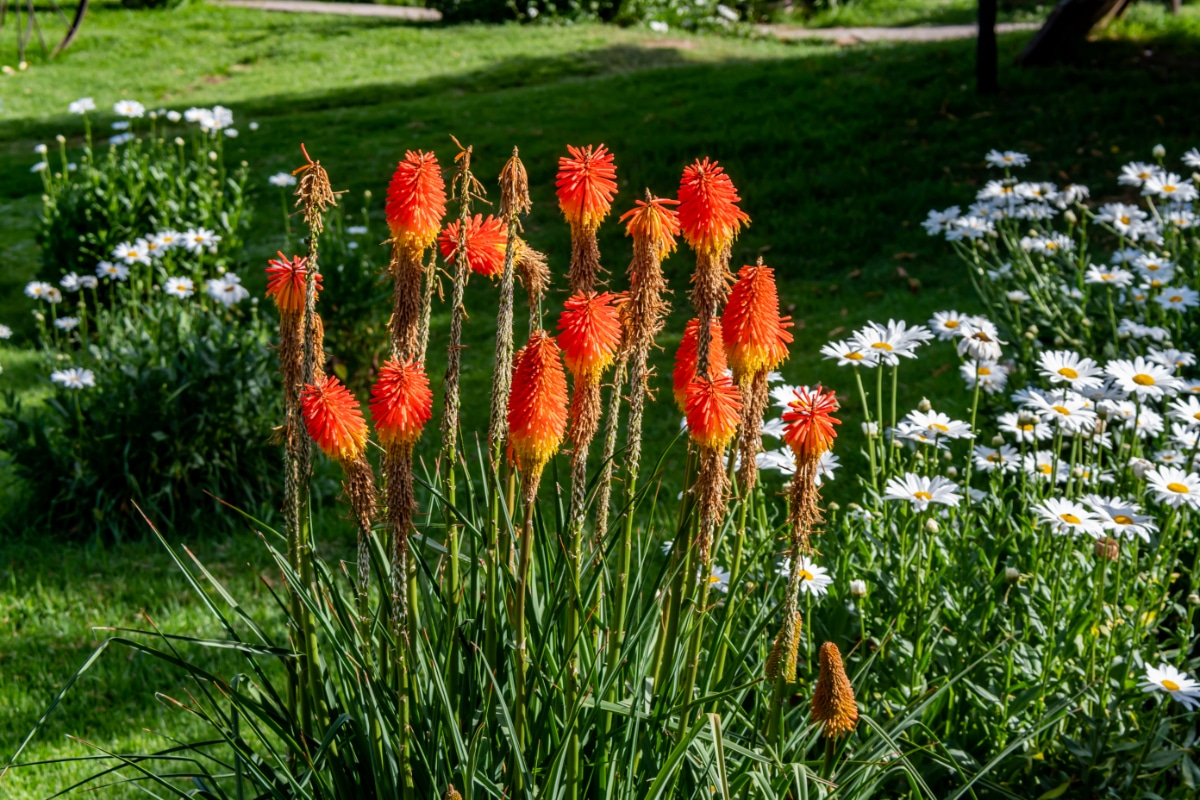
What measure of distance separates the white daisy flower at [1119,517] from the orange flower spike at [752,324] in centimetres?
140

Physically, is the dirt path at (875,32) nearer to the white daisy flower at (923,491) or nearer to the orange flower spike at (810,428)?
the white daisy flower at (923,491)

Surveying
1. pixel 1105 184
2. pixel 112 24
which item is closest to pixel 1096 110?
pixel 1105 184

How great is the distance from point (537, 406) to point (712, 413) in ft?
1.02

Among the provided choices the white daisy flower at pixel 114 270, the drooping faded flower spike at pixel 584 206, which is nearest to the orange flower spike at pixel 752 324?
the drooping faded flower spike at pixel 584 206

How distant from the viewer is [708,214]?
1.75 metres

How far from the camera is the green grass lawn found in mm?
4547

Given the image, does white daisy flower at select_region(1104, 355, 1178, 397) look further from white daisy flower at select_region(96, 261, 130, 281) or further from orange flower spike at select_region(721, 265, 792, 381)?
white daisy flower at select_region(96, 261, 130, 281)

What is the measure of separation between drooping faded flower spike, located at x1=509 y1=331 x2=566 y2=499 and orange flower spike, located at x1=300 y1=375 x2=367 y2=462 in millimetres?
257

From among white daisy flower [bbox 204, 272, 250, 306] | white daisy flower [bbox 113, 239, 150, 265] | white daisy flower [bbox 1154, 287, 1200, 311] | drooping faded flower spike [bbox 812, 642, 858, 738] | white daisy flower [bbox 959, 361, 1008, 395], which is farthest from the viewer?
white daisy flower [bbox 113, 239, 150, 265]

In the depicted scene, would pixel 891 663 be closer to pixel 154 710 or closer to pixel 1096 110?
pixel 154 710

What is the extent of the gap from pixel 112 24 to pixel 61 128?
7022mm

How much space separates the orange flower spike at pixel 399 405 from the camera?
163 centimetres

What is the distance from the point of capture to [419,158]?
178 cm

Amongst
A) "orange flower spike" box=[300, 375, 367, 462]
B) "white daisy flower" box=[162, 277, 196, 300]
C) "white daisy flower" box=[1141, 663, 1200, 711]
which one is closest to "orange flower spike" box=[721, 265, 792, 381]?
"orange flower spike" box=[300, 375, 367, 462]
